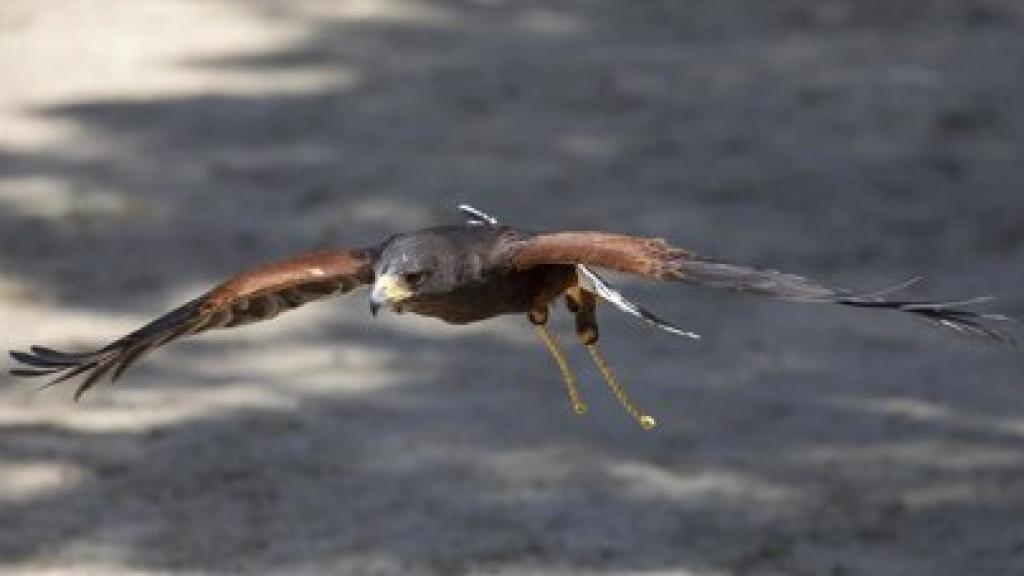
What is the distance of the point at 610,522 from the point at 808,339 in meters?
1.87

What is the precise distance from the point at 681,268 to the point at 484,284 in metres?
0.48

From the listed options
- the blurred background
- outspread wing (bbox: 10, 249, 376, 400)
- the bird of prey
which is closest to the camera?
the bird of prey

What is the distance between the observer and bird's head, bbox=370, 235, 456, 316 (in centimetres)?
626

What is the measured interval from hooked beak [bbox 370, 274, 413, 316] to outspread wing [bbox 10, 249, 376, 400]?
26 cm

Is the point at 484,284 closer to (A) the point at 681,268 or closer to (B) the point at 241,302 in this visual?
(A) the point at 681,268

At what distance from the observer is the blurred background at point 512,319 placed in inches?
398

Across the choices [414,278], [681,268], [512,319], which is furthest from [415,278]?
[512,319]

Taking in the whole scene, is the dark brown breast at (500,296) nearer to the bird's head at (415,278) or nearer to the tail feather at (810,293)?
the bird's head at (415,278)

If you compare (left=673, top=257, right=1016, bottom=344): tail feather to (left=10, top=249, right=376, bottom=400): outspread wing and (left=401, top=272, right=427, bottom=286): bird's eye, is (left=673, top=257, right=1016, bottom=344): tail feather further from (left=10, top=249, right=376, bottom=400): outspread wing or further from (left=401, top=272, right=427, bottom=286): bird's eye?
(left=10, top=249, right=376, bottom=400): outspread wing

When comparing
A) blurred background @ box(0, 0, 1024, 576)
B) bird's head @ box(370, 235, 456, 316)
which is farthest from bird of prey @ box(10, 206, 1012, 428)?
blurred background @ box(0, 0, 1024, 576)

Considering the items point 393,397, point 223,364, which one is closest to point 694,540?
point 393,397

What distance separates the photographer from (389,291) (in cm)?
627

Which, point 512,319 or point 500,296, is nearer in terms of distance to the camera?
point 500,296

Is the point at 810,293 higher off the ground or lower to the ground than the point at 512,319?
higher
